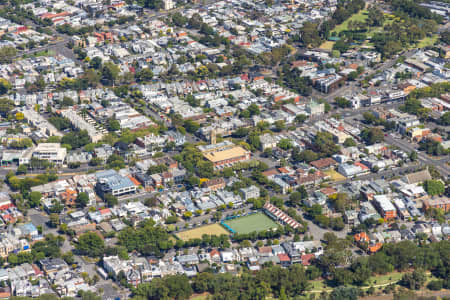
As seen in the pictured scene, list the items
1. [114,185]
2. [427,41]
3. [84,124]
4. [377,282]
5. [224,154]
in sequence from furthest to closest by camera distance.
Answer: [427,41] < [84,124] < [224,154] < [114,185] < [377,282]

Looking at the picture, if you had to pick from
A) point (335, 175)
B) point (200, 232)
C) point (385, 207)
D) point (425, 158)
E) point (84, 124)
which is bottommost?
point (84, 124)

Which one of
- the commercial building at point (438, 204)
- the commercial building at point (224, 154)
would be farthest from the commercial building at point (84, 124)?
the commercial building at point (438, 204)

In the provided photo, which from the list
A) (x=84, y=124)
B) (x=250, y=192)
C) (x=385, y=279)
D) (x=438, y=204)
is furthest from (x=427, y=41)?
(x=385, y=279)

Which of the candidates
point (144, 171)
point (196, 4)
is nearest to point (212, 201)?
point (144, 171)

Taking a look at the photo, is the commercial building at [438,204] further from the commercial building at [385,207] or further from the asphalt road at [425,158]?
the asphalt road at [425,158]

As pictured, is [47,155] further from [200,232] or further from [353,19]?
[353,19]
